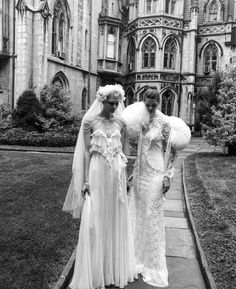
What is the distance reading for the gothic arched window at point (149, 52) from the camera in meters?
28.6

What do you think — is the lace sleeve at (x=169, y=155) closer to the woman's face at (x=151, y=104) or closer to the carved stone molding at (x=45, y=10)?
the woman's face at (x=151, y=104)

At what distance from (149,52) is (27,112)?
14225 millimetres

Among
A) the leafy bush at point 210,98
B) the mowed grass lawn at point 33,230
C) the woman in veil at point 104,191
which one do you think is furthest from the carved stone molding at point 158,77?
the woman in veil at point 104,191

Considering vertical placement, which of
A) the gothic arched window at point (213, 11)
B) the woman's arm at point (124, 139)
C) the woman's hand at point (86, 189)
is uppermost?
the gothic arched window at point (213, 11)

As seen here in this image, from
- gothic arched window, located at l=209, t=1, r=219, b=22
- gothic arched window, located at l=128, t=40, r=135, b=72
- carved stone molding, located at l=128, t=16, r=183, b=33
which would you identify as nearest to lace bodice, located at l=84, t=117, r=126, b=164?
carved stone molding, located at l=128, t=16, r=183, b=33

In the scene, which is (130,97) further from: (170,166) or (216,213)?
(170,166)

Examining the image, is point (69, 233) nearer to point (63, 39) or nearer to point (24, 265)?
point (24, 265)

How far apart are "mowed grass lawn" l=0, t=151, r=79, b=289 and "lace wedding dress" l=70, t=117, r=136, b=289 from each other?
1.81 ft

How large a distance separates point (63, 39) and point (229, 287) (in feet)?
75.2

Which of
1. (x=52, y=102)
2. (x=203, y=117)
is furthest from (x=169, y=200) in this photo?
(x=52, y=102)

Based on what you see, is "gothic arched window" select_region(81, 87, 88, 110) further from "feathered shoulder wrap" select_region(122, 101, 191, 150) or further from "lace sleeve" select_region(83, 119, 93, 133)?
"lace sleeve" select_region(83, 119, 93, 133)

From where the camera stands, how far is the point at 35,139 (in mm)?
17641

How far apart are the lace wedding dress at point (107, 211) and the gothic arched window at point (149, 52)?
85.8ft

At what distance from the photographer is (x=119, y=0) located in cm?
2978
